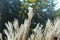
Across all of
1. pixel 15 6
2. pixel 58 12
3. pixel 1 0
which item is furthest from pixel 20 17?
pixel 58 12

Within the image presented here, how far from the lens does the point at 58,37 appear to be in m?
0.90

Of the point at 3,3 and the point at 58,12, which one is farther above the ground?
the point at 3,3

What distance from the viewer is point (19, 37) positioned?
2.93 ft

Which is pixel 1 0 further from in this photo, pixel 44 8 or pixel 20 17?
pixel 44 8

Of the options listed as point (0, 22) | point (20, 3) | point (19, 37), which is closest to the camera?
point (19, 37)

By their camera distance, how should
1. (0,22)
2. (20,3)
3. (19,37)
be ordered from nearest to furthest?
(19,37)
(0,22)
(20,3)

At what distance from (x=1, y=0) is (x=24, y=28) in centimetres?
125

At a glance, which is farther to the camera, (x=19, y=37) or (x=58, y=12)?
(x=58, y=12)

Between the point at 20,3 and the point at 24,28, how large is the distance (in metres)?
1.33

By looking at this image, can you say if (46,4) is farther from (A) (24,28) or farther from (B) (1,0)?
(A) (24,28)

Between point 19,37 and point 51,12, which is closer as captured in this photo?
point 19,37

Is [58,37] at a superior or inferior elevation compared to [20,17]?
superior

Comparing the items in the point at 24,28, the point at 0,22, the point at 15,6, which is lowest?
the point at 0,22

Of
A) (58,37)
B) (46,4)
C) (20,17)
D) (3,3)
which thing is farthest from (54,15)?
(58,37)
